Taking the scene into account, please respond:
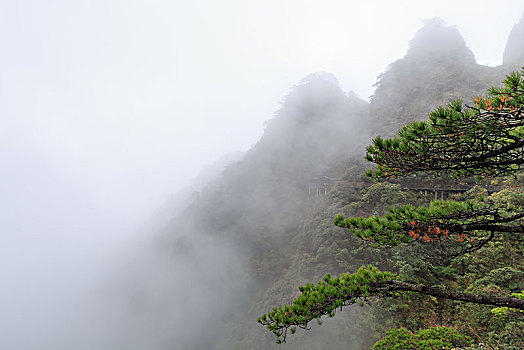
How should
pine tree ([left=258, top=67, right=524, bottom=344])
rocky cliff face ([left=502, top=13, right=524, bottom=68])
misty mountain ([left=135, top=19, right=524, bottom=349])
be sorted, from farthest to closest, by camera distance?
rocky cliff face ([left=502, top=13, right=524, bottom=68]), misty mountain ([left=135, top=19, right=524, bottom=349]), pine tree ([left=258, top=67, right=524, bottom=344])

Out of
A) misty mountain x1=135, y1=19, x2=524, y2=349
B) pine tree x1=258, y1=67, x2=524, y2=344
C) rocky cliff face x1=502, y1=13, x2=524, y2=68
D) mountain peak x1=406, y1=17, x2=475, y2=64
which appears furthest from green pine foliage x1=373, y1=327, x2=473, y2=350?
rocky cliff face x1=502, y1=13, x2=524, y2=68

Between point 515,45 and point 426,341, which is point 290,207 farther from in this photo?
point 515,45

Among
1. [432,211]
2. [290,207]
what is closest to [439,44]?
[290,207]

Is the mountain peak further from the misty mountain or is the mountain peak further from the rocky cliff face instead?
the rocky cliff face

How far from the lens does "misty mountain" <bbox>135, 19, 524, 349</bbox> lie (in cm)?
1515

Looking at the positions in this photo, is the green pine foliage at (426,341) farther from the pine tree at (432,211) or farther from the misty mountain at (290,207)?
the misty mountain at (290,207)

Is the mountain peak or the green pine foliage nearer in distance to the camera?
the green pine foliage

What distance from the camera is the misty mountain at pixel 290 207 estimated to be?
15148 mm

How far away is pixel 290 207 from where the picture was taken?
23.2 m

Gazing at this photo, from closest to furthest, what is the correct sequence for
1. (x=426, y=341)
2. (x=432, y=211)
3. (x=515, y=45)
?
(x=432, y=211), (x=426, y=341), (x=515, y=45)

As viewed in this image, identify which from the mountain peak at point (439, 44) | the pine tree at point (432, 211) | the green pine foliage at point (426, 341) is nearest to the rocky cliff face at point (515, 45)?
the mountain peak at point (439, 44)

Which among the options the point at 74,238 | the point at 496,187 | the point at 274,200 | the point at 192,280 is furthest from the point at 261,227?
the point at 74,238

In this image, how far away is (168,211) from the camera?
41250 millimetres

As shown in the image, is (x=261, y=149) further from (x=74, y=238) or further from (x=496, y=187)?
(x=74, y=238)
